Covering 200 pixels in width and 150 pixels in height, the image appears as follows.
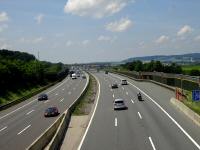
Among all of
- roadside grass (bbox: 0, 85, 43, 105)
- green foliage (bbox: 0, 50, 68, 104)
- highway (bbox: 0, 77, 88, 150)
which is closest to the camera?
highway (bbox: 0, 77, 88, 150)

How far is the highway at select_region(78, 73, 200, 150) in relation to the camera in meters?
29.4

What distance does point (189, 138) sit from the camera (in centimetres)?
3128

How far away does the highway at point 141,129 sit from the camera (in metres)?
29.4

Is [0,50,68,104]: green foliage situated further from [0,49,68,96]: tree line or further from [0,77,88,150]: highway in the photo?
[0,77,88,150]: highway

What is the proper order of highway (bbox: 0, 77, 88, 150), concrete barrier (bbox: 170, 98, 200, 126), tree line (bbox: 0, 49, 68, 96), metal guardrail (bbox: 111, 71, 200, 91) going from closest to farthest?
highway (bbox: 0, 77, 88, 150), concrete barrier (bbox: 170, 98, 200, 126), metal guardrail (bbox: 111, 71, 200, 91), tree line (bbox: 0, 49, 68, 96)

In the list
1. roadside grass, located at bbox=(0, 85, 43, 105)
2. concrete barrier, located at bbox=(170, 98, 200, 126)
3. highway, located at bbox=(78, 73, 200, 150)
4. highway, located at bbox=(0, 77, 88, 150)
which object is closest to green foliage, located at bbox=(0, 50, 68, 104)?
roadside grass, located at bbox=(0, 85, 43, 105)

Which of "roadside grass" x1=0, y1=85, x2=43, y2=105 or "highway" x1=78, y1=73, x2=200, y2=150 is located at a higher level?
"highway" x1=78, y1=73, x2=200, y2=150

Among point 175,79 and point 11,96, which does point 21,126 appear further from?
point 175,79

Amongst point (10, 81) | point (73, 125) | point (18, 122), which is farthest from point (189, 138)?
point (10, 81)

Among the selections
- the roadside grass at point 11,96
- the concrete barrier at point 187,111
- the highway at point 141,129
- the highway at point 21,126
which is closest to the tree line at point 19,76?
the roadside grass at point 11,96

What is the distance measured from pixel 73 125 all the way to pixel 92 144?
1134cm

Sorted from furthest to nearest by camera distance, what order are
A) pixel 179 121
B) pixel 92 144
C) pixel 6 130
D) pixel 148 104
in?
1. pixel 148 104
2. pixel 6 130
3. pixel 179 121
4. pixel 92 144

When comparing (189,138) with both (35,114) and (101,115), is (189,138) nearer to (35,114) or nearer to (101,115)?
(101,115)

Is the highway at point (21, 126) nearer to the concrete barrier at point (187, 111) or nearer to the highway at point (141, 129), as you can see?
the highway at point (141, 129)
